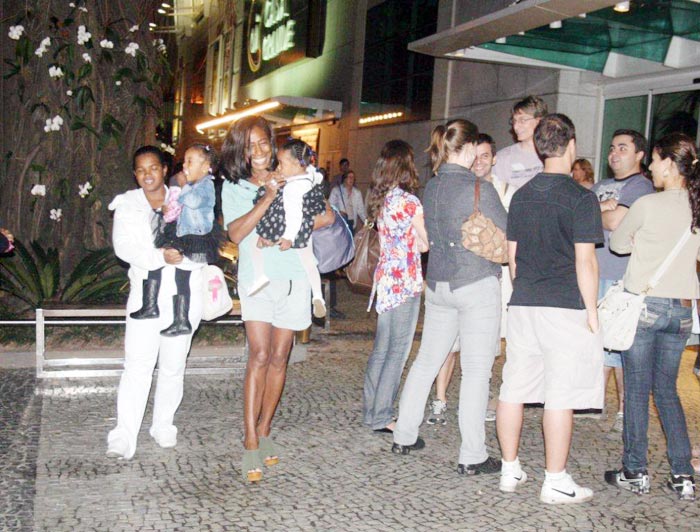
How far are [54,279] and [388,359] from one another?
4175 millimetres

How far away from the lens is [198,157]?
15.7 feet

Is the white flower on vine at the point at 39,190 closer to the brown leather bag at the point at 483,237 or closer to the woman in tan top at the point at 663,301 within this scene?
the brown leather bag at the point at 483,237

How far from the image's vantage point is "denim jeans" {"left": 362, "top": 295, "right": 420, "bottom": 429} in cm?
541

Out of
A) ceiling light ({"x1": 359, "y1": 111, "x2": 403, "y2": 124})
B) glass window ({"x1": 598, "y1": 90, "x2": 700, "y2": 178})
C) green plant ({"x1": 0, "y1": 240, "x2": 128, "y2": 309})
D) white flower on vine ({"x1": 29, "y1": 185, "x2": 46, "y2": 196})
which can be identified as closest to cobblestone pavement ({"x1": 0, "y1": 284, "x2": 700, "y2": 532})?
green plant ({"x1": 0, "y1": 240, "x2": 128, "y2": 309})

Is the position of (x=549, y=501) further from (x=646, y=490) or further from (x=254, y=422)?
(x=254, y=422)

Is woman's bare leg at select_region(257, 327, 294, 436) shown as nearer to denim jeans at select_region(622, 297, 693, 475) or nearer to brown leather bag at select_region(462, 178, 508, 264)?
brown leather bag at select_region(462, 178, 508, 264)

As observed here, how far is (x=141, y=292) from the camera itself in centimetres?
495

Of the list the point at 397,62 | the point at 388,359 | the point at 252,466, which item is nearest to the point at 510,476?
the point at 388,359

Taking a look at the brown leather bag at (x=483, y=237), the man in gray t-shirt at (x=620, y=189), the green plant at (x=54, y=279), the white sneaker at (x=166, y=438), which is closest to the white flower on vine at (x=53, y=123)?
the green plant at (x=54, y=279)

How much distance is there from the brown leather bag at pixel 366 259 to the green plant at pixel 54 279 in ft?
11.9

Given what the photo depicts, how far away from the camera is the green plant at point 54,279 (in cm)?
807

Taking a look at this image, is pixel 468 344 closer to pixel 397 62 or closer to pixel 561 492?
pixel 561 492

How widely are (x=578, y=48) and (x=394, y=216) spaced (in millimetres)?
7218

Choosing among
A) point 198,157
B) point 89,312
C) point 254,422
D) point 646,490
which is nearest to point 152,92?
point 89,312
